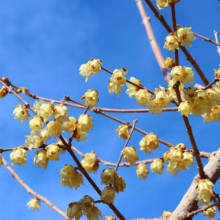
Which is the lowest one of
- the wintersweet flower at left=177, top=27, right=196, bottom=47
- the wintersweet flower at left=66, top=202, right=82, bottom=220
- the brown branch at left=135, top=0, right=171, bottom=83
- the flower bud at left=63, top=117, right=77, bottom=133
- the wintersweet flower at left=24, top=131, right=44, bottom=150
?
the wintersweet flower at left=66, top=202, right=82, bottom=220

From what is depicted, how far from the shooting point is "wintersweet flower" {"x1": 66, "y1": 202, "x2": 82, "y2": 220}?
6.20 feet

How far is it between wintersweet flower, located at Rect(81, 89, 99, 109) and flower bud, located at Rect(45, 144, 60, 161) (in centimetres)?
41

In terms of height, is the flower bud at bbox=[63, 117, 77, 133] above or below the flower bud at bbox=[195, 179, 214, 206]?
above

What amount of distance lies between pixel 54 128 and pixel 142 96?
2.28ft

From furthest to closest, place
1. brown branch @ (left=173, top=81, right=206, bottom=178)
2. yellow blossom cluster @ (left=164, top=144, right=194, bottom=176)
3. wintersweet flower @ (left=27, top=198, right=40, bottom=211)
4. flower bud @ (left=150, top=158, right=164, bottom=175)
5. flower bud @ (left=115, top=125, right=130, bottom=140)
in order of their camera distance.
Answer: wintersweet flower @ (left=27, top=198, right=40, bottom=211)
flower bud @ (left=115, top=125, right=130, bottom=140)
flower bud @ (left=150, top=158, right=164, bottom=175)
yellow blossom cluster @ (left=164, top=144, right=194, bottom=176)
brown branch @ (left=173, top=81, right=206, bottom=178)

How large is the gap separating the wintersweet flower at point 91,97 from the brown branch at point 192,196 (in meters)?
1.23

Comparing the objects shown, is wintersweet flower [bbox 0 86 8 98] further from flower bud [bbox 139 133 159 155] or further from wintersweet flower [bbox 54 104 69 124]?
flower bud [bbox 139 133 159 155]

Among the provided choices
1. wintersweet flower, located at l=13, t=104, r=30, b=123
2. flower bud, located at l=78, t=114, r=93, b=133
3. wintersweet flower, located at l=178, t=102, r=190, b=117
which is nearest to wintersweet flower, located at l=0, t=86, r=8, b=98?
wintersweet flower, located at l=13, t=104, r=30, b=123

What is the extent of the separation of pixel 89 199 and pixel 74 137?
0.46 metres

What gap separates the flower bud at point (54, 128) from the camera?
179 centimetres

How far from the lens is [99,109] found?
3010 mm

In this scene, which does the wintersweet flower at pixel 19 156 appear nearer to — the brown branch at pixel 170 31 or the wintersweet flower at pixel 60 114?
the wintersweet flower at pixel 60 114

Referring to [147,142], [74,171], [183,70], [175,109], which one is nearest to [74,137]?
[74,171]

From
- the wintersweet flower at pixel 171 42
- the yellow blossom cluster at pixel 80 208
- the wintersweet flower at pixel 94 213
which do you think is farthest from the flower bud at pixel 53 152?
the wintersweet flower at pixel 171 42
